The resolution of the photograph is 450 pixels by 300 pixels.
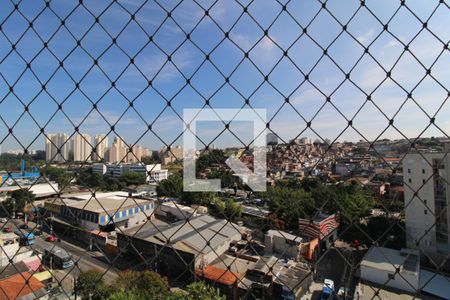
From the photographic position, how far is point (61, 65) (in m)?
1.02

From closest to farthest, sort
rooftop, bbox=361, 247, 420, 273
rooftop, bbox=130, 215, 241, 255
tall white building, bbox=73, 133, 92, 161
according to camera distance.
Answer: tall white building, bbox=73, 133, 92, 161 → rooftop, bbox=361, 247, 420, 273 → rooftop, bbox=130, 215, 241, 255

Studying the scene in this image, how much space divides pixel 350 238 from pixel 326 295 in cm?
343

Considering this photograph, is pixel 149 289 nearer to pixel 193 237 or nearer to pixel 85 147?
pixel 193 237

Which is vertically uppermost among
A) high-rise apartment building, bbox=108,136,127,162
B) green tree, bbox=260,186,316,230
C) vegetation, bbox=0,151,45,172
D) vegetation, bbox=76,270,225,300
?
high-rise apartment building, bbox=108,136,127,162

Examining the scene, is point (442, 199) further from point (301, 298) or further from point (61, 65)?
point (61, 65)

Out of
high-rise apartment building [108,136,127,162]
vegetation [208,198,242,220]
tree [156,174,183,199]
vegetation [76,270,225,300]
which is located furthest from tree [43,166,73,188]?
vegetation [208,198,242,220]

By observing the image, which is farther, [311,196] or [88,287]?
[311,196]

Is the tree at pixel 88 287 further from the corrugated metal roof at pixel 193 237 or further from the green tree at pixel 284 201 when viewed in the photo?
the green tree at pixel 284 201

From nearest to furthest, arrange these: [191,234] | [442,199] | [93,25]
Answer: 1. [93,25]
2. [442,199]
3. [191,234]

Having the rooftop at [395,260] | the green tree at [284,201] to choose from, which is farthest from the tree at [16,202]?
the rooftop at [395,260]

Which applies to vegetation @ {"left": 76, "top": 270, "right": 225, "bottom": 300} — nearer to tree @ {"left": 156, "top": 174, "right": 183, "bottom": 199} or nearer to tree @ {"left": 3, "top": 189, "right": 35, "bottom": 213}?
tree @ {"left": 156, "top": 174, "right": 183, "bottom": 199}

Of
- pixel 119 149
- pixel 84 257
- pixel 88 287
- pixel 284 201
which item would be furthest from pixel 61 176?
pixel 284 201

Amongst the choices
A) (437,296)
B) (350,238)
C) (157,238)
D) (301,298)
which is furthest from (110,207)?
(437,296)

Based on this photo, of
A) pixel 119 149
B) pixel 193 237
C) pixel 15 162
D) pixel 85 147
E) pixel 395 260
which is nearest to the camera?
pixel 15 162
